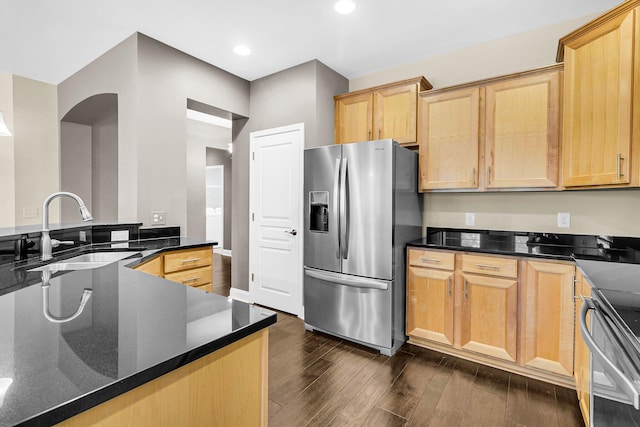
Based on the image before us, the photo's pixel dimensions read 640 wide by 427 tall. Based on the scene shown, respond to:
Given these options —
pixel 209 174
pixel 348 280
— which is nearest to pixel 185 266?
pixel 348 280

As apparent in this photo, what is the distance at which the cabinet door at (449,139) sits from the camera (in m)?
2.62

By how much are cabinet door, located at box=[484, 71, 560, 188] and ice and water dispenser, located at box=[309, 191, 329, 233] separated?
4.51 feet

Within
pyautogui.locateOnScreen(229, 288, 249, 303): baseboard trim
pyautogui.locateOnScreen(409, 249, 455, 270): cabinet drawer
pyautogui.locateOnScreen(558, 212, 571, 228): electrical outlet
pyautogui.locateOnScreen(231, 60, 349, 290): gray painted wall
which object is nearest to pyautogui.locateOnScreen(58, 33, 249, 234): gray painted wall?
pyautogui.locateOnScreen(231, 60, 349, 290): gray painted wall

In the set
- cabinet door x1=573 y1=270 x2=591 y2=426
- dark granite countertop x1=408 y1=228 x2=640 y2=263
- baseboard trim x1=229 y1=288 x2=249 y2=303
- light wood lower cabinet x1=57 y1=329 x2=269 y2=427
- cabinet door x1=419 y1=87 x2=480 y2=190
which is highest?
cabinet door x1=419 y1=87 x2=480 y2=190

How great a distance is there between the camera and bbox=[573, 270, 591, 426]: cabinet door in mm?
1598

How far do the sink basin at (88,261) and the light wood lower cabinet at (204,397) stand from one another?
147 centimetres

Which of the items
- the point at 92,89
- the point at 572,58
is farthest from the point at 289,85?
the point at 572,58

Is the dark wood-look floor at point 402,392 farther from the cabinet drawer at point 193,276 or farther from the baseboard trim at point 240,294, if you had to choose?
the baseboard trim at point 240,294

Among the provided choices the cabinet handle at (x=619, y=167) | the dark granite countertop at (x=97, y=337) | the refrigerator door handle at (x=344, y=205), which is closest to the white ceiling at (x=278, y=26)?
the refrigerator door handle at (x=344, y=205)

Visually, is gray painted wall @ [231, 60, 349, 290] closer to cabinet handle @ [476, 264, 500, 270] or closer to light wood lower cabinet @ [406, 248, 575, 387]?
light wood lower cabinet @ [406, 248, 575, 387]

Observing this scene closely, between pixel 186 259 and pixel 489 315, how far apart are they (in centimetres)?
234

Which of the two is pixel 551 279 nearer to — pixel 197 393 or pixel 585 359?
pixel 585 359

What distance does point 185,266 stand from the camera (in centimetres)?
240

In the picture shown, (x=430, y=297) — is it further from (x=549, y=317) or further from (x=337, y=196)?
(x=337, y=196)
